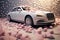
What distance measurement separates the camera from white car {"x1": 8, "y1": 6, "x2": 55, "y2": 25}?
2.57m

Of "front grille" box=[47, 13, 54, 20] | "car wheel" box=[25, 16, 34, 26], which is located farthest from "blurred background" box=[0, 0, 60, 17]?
"car wheel" box=[25, 16, 34, 26]

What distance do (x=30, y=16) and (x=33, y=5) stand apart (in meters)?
0.25

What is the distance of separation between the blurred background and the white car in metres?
0.06

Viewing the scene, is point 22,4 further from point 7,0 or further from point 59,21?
point 59,21

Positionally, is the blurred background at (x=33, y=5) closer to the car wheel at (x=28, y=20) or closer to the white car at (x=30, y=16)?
the white car at (x=30, y=16)

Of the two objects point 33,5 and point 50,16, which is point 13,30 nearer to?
point 33,5

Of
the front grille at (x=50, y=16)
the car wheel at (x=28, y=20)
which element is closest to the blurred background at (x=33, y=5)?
the front grille at (x=50, y=16)

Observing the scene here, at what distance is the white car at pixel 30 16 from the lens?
257 centimetres

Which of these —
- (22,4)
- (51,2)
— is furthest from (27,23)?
(51,2)

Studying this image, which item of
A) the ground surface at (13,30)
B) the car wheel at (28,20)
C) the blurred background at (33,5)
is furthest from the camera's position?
the car wheel at (28,20)

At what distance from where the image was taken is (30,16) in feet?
8.91

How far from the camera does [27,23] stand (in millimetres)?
2625

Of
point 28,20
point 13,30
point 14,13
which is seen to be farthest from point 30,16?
point 13,30

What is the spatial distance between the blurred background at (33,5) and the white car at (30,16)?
64mm
